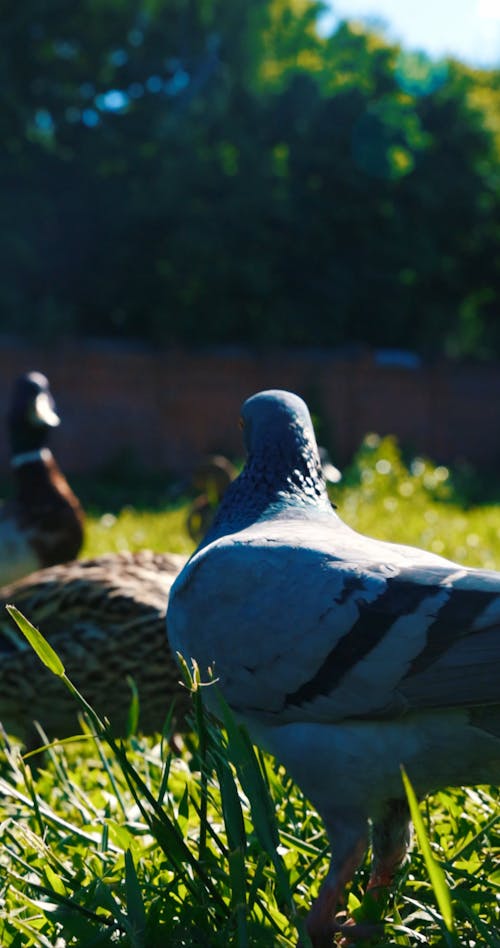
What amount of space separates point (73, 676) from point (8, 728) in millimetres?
321

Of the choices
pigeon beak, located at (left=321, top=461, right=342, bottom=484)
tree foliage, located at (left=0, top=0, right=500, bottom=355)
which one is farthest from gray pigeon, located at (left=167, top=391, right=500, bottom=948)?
tree foliage, located at (left=0, top=0, right=500, bottom=355)

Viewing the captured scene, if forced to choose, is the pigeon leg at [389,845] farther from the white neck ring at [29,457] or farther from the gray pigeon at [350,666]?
the white neck ring at [29,457]

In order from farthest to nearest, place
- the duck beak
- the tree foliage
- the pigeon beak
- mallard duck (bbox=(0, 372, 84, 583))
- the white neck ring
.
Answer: the tree foliage, the duck beak, the white neck ring, mallard duck (bbox=(0, 372, 84, 583)), the pigeon beak

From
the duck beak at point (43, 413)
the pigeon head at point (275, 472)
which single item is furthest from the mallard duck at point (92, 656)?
the duck beak at point (43, 413)

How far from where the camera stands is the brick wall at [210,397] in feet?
53.5

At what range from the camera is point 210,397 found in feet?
57.8

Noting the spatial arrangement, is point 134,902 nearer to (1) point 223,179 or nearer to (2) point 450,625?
(2) point 450,625

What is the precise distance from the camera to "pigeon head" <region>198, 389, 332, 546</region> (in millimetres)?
1956

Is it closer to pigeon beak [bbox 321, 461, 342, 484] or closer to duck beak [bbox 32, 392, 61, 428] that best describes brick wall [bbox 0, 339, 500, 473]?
duck beak [bbox 32, 392, 61, 428]

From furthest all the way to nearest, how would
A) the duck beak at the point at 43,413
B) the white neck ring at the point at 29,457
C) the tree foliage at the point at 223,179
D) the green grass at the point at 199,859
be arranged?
the tree foliage at the point at 223,179 < the duck beak at the point at 43,413 < the white neck ring at the point at 29,457 < the green grass at the point at 199,859

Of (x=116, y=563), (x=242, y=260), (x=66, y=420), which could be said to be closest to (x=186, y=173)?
(x=242, y=260)

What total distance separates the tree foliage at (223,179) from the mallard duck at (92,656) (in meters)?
13.8

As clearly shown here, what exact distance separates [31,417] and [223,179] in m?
13.6

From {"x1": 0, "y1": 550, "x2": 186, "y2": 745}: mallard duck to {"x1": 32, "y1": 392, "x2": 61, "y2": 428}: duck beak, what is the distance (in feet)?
6.89
